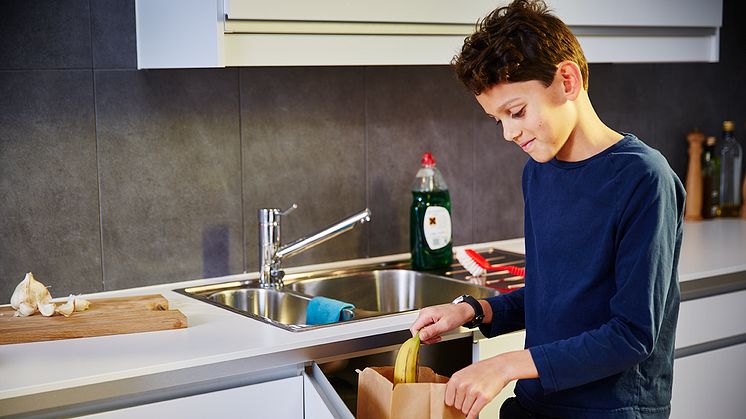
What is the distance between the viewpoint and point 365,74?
2.46 metres

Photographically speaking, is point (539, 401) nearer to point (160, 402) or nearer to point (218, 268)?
point (160, 402)

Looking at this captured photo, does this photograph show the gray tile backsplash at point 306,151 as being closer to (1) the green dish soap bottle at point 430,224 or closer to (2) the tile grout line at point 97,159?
(1) the green dish soap bottle at point 430,224

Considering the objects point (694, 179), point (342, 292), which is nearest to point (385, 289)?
point (342, 292)

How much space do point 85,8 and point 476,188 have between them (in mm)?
1199

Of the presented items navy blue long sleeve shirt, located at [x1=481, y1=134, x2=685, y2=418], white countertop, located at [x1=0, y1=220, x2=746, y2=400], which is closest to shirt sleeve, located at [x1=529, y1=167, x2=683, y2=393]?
navy blue long sleeve shirt, located at [x1=481, y1=134, x2=685, y2=418]

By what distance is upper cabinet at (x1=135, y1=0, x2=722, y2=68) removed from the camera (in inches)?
73.5

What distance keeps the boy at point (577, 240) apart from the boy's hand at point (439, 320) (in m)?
0.02

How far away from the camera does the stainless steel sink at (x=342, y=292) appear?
2.17 m

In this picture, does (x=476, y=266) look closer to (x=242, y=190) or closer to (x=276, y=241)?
(x=276, y=241)

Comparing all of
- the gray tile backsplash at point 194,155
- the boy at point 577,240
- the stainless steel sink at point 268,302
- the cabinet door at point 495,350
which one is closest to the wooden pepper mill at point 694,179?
the gray tile backsplash at point 194,155

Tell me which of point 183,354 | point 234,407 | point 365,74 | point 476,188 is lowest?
point 234,407

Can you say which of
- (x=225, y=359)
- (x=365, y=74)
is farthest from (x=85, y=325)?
(x=365, y=74)

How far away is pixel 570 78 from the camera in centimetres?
146

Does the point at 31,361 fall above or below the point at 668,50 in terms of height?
below
